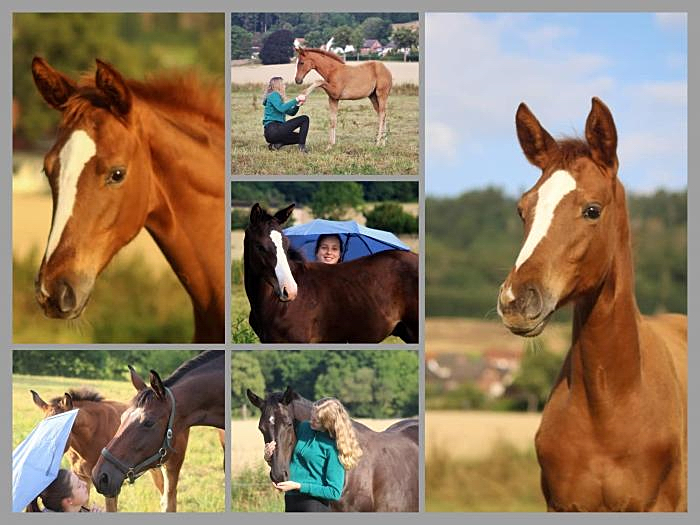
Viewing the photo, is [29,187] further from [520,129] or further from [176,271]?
[520,129]

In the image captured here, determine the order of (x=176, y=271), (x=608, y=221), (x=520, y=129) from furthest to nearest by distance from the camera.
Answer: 1. (x=176, y=271)
2. (x=520, y=129)
3. (x=608, y=221)

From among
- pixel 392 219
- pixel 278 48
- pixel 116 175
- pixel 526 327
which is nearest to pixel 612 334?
pixel 526 327

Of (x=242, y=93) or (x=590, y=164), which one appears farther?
(x=242, y=93)

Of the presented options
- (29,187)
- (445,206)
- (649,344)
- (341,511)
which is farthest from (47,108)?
(649,344)

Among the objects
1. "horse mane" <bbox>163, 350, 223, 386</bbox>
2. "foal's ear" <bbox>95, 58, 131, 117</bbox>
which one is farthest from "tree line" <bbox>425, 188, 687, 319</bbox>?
"foal's ear" <bbox>95, 58, 131, 117</bbox>

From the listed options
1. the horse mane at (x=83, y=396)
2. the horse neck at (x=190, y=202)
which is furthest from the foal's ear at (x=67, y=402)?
the horse neck at (x=190, y=202)

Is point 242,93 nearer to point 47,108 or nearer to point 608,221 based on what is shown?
point 47,108

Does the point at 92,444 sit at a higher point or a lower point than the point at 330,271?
lower

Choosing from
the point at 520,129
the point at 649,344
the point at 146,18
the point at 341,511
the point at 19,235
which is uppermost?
the point at 146,18

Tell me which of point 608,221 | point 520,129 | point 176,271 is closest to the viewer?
point 608,221

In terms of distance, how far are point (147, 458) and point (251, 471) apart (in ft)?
2.16

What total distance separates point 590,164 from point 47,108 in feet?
10.9

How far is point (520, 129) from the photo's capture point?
7281 mm

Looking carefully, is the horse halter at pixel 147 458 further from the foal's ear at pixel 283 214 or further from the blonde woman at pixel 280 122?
the blonde woman at pixel 280 122
